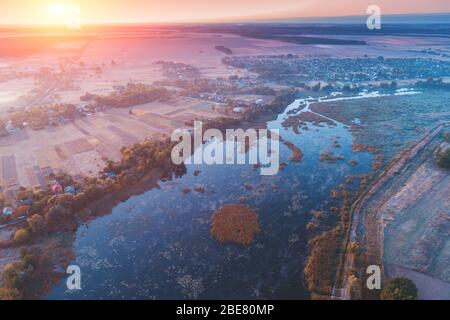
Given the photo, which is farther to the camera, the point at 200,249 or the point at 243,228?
the point at 243,228

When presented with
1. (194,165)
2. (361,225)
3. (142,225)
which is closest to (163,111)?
(194,165)

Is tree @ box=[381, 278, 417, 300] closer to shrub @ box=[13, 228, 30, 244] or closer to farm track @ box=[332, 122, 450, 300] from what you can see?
farm track @ box=[332, 122, 450, 300]

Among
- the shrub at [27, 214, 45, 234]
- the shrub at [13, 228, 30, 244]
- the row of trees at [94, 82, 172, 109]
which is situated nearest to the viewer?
the shrub at [13, 228, 30, 244]

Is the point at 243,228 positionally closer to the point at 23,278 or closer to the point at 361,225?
the point at 361,225

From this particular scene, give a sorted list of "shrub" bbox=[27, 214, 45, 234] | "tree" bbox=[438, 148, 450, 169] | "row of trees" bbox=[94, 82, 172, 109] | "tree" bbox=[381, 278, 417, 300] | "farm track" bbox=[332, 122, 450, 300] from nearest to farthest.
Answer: "tree" bbox=[381, 278, 417, 300], "farm track" bbox=[332, 122, 450, 300], "shrub" bbox=[27, 214, 45, 234], "tree" bbox=[438, 148, 450, 169], "row of trees" bbox=[94, 82, 172, 109]

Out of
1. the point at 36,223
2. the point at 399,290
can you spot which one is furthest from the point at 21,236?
the point at 399,290

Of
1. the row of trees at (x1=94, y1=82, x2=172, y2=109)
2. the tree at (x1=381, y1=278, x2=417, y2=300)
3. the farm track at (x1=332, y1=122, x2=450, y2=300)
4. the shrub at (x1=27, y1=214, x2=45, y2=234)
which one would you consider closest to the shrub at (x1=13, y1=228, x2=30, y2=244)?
the shrub at (x1=27, y1=214, x2=45, y2=234)

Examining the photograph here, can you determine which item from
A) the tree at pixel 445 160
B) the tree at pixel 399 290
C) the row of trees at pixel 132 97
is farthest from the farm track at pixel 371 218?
the row of trees at pixel 132 97

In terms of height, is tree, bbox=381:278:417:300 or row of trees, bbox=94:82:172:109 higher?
row of trees, bbox=94:82:172:109

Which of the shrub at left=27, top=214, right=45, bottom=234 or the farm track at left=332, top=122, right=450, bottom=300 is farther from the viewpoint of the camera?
the shrub at left=27, top=214, right=45, bottom=234
